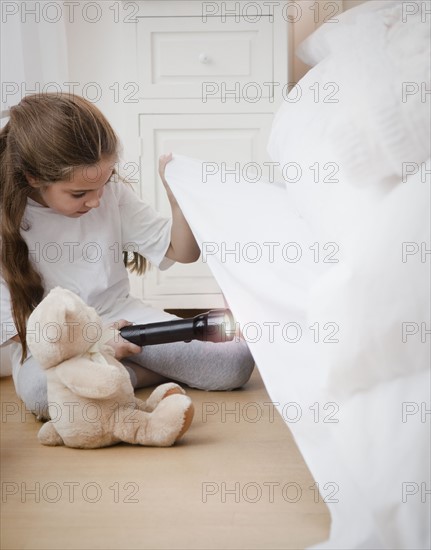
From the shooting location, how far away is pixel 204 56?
181 cm

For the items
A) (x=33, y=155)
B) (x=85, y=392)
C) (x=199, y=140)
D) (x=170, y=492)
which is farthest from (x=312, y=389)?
(x=199, y=140)

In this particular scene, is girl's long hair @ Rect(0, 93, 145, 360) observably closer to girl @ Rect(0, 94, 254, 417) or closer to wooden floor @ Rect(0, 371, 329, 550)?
girl @ Rect(0, 94, 254, 417)

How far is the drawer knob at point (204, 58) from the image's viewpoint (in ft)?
5.94

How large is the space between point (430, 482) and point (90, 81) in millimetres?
1719

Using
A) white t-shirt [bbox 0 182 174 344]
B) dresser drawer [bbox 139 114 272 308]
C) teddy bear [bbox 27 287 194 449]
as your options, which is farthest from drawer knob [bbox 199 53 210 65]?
teddy bear [bbox 27 287 194 449]

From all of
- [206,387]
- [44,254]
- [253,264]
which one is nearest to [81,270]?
[44,254]

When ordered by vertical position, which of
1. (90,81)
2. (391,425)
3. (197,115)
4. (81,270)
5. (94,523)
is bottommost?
(94,523)

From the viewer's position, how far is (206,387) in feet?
4.81

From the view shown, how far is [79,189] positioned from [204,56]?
2.15ft

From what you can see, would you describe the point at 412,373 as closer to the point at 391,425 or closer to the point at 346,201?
the point at 391,425

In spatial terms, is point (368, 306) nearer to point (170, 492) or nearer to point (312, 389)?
point (312, 389)

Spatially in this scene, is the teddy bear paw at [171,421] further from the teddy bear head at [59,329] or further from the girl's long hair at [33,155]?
the girl's long hair at [33,155]

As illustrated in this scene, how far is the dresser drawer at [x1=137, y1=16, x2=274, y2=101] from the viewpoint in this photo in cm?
181

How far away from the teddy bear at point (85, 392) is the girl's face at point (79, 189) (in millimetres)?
215
